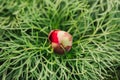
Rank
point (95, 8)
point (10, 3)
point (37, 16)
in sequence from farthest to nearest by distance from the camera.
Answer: point (95, 8) → point (10, 3) → point (37, 16)

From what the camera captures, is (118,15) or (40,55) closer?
(40,55)

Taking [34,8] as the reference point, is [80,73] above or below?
below

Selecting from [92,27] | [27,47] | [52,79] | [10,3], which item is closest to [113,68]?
[92,27]

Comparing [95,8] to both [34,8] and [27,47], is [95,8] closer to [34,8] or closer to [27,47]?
[34,8]
